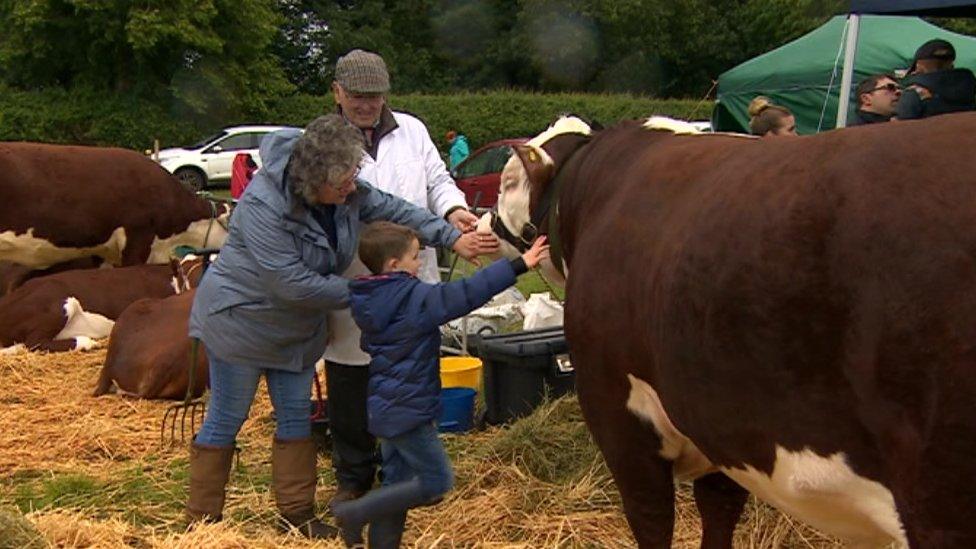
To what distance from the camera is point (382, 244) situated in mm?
3480

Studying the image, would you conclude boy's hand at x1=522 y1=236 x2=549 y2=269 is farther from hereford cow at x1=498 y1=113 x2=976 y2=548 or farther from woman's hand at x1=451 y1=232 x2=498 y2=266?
hereford cow at x1=498 y1=113 x2=976 y2=548

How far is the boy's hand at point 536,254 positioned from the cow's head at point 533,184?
0.09 metres

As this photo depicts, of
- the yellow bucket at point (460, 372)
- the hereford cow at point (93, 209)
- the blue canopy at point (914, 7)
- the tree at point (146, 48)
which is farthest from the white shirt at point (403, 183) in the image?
the tree at point (146, 48)

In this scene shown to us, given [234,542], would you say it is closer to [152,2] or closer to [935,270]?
[935,270]

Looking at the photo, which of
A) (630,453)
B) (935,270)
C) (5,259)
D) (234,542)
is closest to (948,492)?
(935,270)

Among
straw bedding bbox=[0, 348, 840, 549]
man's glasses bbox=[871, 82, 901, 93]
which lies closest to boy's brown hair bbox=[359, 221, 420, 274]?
straw bedding bbox=[0, 348, 840, 549]

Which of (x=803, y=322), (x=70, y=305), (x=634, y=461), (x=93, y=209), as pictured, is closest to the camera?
(x=803, y=322)

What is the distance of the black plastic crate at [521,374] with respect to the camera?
17.2ft

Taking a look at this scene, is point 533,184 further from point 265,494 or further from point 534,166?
point 265,494

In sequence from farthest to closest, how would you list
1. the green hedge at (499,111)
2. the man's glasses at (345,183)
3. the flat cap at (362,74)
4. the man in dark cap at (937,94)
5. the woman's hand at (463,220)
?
1. the green hedge at (499,111)
2. the man in dark cap at (937,94)
3. the woman's hand at (463,220)
4. the flat cap at (362,74)
5. the man's glasses at (345,183)

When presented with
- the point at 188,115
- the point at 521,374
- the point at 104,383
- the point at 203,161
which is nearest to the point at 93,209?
the point at 104,383

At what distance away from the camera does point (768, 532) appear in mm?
3854

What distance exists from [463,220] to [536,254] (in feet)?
3.07

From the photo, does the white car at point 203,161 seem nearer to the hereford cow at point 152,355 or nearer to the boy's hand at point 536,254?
the hereford cow at point 152,355
